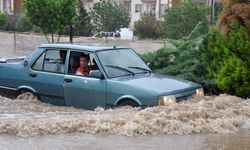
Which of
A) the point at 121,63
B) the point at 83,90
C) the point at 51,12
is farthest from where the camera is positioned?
the point at 51,12

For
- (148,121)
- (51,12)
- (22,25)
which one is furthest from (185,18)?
(22,25)

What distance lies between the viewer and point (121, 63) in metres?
10.2

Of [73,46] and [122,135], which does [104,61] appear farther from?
[122,135]

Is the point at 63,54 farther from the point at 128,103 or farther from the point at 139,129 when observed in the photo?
the point at 139,129

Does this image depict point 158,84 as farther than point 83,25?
No

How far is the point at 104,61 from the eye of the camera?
10.0m

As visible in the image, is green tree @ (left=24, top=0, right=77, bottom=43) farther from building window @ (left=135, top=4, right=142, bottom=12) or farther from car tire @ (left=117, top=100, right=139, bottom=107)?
building window @ (left=135, top=4, right=142, bottom=12)

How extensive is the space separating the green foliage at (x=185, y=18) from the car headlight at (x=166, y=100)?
14.7 meters

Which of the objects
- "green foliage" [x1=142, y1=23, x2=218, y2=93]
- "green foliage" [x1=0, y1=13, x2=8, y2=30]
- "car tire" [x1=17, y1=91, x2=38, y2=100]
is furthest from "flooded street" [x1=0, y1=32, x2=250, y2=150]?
"green foliage" [x1=0, y1=13, x2=8, y2=30]

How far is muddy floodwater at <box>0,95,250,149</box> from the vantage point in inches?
266

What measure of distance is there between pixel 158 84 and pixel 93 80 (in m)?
1.15

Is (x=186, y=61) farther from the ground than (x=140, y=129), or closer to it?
farther from the ground

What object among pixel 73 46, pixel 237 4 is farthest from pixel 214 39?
Answer: pixel 73 46

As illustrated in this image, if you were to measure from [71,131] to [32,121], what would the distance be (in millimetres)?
693
